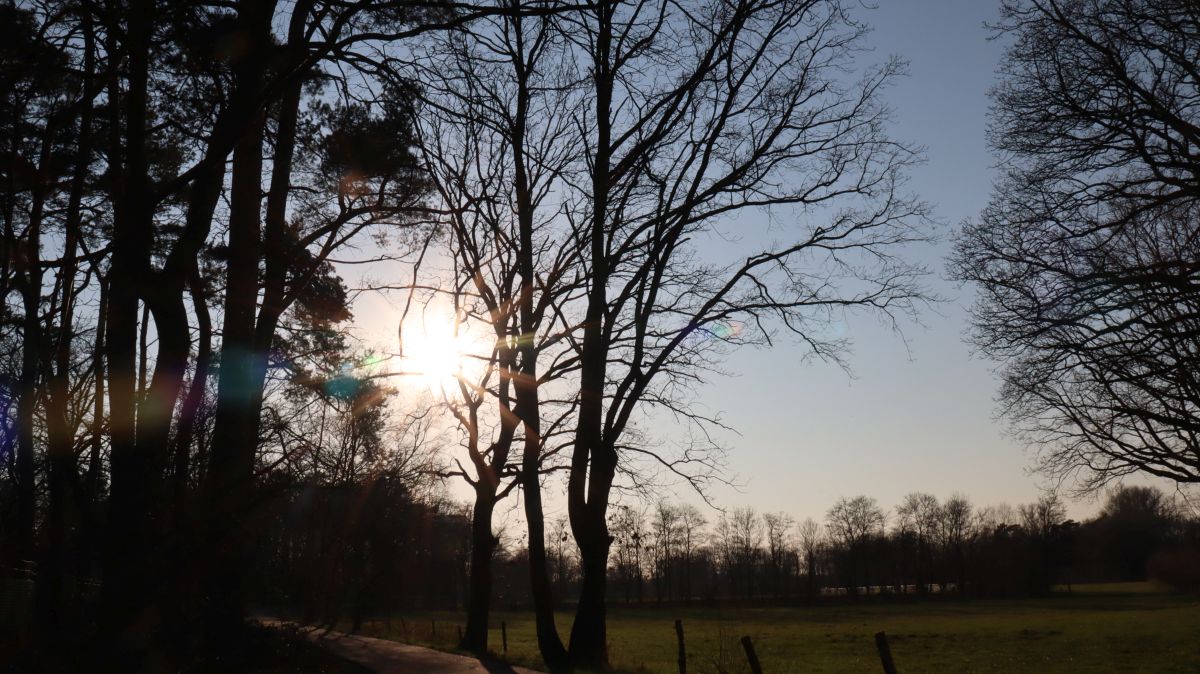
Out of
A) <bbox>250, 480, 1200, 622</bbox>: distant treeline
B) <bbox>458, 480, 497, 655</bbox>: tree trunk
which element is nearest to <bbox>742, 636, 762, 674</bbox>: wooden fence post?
<bbox>458, 480, 497, 655</bbox>: tree trunk

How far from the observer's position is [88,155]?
1364 cm

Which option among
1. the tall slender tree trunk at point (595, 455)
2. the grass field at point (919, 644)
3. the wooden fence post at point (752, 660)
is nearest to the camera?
the wooden fence post at point (752, 660)

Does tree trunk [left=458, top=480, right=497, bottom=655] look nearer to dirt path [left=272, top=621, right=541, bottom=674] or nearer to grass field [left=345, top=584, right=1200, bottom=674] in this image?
grass field [left=345, top=584, right=1200, bottom=674]

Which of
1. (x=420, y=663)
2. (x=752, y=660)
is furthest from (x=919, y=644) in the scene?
(x=752, y=660)

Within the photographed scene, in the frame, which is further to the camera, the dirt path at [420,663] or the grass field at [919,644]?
the grass field at [919,644]

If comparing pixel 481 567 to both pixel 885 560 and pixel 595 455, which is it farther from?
pixel 885 560

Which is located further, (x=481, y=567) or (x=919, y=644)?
(x=919, y=644)

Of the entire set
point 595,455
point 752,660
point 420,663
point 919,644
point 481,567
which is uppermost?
point 595,455

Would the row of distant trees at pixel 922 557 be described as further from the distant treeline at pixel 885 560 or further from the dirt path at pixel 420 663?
the dirt path at pixel 420 663

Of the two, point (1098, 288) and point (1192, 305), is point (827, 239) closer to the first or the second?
point (1098, 288)

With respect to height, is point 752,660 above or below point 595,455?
below

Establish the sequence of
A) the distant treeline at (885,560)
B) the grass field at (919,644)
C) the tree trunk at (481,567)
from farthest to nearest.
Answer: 1. the distant treeline at (885,560)
2. the grass field at (919,644)
3. the tree trunk at (481,567)

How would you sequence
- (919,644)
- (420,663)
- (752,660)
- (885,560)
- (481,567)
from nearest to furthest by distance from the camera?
(752,660) → (420,663) → (481,567) → (919,644) → (885,560)

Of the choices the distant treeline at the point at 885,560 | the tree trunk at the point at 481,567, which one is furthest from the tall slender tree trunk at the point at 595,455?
the distant treeline at the point at 885,560
